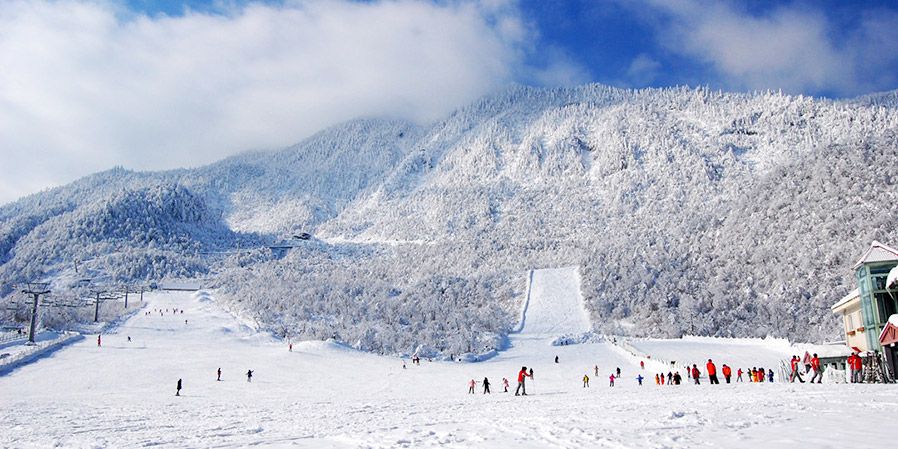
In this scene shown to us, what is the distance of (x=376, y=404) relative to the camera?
21.8 metres

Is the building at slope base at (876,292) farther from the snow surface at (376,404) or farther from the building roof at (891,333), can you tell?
the snow surface at (376,404)

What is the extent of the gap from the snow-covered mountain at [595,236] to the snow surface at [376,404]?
2064cm

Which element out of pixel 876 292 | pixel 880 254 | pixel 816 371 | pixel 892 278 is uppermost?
pixel 880 254

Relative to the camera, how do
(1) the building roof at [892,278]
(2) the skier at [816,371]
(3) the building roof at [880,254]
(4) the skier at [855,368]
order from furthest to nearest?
(3) the building roof at [880,254] → (1) the building roof at [892,278] → (2) the skier at [816,371] → (4) the skier at [855,368]

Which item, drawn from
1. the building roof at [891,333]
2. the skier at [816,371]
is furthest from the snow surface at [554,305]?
the building roof at [891,333]

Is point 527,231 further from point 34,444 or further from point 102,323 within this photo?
point 34,444

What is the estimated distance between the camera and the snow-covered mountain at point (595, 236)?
7475 centimetres

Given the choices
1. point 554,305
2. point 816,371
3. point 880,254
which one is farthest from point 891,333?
point 554,305

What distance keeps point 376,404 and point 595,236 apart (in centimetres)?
11215

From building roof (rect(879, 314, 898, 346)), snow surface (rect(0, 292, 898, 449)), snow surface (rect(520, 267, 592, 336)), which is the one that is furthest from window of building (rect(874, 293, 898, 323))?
snow surface (rect(520, 267, 592, 336))

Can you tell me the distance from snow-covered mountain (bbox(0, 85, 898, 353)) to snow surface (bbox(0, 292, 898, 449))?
20.6 metres

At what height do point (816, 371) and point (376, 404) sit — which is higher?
point (816, 371)

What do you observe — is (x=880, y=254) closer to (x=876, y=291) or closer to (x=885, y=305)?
(x=876, y=291)

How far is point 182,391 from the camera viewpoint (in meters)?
29.1
